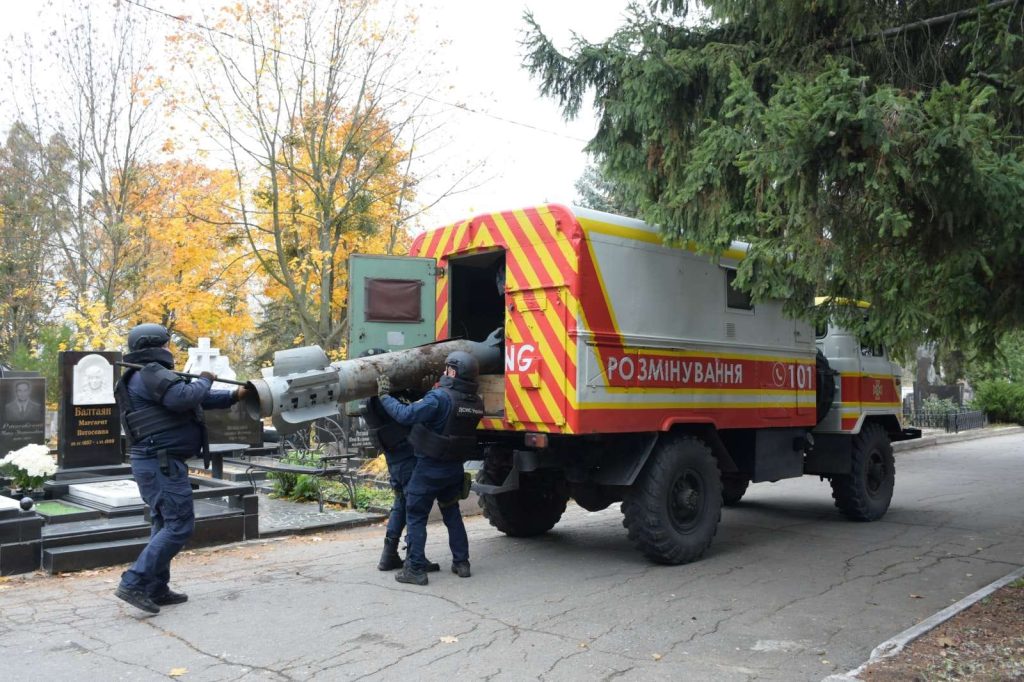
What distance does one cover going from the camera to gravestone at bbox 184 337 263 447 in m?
14.5

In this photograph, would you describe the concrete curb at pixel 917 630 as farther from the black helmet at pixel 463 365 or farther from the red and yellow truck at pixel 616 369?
the black helmet at pixel 463 365

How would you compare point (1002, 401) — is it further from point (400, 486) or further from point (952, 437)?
point (400, 486)

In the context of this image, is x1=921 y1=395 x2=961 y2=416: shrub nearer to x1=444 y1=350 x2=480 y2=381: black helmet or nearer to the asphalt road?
the asphalt road

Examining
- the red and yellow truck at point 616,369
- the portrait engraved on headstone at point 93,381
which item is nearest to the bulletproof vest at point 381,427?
the red and yellow truck at point 616,369

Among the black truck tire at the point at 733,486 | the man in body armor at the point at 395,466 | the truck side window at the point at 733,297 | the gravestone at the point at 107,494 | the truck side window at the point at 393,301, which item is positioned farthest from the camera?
the black truck tire at the point at 733,486

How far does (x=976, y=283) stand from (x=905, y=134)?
174cm

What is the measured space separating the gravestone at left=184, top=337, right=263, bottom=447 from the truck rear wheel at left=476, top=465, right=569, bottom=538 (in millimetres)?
7563

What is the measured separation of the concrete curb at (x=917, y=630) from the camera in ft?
14.8

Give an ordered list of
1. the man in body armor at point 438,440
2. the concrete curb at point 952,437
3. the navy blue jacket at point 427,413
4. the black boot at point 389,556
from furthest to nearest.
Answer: the concrete curb at point 952,437 → the black boot at point 389,556 → the man in body armor at point 438,440 → the navy blue jacket at point 427,413

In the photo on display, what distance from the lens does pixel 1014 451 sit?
19312 millimetres

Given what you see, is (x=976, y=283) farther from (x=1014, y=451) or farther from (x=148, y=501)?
(x=1014, y=451)

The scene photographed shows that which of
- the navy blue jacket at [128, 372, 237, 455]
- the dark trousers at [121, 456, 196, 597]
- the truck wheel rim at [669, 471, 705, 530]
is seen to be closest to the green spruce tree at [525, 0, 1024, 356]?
the truck wheel rim at [669, 471, 705, 530]

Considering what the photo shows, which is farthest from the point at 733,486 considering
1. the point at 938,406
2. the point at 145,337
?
the point at 938,406

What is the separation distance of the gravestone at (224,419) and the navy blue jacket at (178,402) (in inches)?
346
